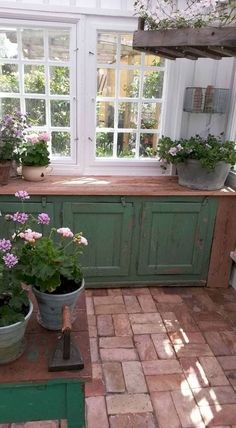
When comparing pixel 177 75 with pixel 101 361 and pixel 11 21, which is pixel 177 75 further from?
pixel 101 361

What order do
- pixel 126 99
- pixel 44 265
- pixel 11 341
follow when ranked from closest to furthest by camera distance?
pixel 11 341 < pixel 44 265 < pixel 126 99

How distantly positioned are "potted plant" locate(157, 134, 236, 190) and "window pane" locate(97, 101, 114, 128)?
0.55 m

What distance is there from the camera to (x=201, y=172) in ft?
9.58

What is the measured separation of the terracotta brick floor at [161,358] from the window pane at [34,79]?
186cm

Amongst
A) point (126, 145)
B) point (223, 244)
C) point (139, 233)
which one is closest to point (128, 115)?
point (126, 145)

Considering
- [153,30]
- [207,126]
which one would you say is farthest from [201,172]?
[153,30]

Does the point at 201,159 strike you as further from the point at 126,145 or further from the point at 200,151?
the point at 126,145

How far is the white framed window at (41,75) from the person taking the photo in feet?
9.48

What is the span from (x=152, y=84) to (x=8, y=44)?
1.29 metres

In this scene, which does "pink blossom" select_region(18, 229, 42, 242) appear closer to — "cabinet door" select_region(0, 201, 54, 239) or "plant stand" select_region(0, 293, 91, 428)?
"plant stand" select_region(0, 293, 91, 428)

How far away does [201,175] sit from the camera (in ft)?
9.64

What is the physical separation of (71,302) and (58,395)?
12.5 inches

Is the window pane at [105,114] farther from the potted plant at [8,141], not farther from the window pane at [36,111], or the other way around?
the potted plant at [8,141]

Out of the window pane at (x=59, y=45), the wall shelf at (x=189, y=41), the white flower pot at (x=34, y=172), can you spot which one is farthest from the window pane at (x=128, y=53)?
the white flower pot at (x=34, y=172)
